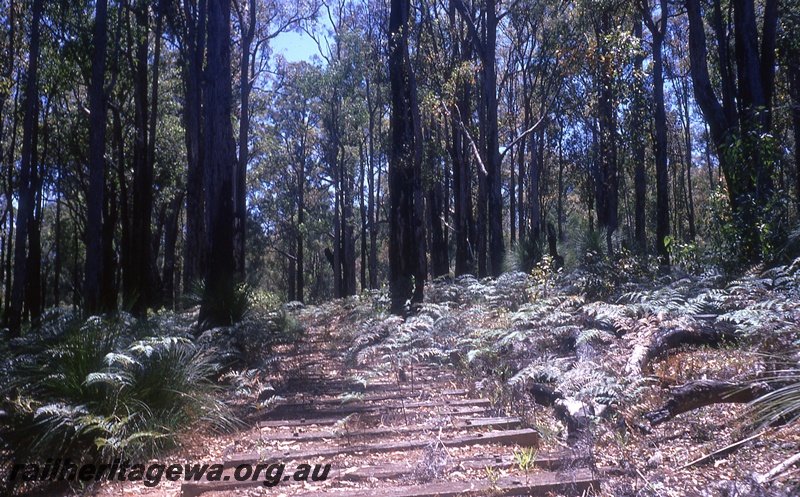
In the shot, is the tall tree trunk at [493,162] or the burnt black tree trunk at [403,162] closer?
the burnt black tree trunk at [403,162]

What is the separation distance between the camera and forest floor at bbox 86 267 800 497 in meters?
3.76

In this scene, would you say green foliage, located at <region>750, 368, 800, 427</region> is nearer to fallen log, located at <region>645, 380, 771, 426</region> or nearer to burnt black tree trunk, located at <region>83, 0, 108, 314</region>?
fallen log, located at <region>645, 380, 771, 426</region>

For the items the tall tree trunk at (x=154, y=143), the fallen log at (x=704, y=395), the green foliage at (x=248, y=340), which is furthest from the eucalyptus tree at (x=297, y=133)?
the fallen log at (x=704, y=395)

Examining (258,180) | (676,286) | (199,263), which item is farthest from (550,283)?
(258,180)

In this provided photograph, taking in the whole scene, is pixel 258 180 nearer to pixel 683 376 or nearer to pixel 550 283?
pixel 550 283

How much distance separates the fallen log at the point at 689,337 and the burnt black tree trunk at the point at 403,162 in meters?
8.89

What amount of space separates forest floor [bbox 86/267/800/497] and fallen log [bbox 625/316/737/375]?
2 centimetres

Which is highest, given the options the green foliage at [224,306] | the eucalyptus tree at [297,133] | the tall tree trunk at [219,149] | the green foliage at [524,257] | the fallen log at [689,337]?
the eucalyptus tree at [297,133]

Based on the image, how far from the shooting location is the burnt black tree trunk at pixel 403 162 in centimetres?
1520

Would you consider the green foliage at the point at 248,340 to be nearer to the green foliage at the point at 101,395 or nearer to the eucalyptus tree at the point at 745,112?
the green foliage at the point at 101,395

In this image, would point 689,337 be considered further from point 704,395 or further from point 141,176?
point 141,176

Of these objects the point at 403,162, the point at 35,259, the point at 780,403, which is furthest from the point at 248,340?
the point at 35,259

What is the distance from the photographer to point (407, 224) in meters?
15.5

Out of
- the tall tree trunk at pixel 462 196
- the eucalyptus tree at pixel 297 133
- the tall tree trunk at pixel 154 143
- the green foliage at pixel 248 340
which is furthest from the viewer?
the eucalyptus tree at pixel 297 133
